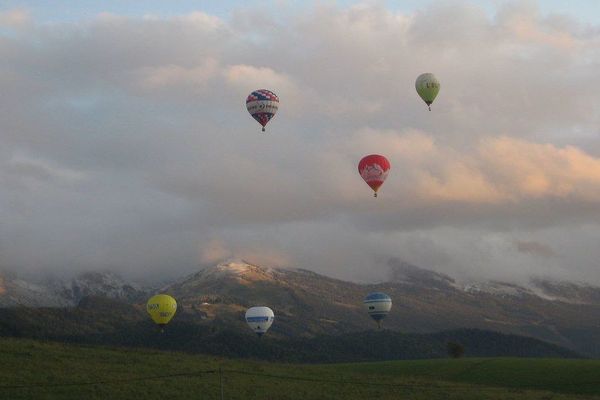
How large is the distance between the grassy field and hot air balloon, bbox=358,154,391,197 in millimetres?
35945

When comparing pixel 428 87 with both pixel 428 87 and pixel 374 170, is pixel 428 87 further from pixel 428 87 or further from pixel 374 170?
pixel 374 170

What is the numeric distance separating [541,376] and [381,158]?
50586 millimetres

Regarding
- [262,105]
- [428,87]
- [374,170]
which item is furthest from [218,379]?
[428,87]

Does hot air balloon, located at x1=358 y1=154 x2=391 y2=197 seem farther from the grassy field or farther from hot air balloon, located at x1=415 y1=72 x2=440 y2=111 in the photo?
the grassy field

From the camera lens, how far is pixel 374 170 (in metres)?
165

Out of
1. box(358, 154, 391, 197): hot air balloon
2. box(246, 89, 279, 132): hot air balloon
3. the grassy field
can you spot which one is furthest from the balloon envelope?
the grassy field

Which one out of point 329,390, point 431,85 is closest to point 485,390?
point 329,390

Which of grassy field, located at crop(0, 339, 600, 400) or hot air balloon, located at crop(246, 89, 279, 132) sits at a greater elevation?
hot air balloon, located at crop(246, 89, 279, 132)

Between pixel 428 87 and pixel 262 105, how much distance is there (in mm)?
32691

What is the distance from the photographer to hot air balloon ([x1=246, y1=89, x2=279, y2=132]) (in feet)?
568

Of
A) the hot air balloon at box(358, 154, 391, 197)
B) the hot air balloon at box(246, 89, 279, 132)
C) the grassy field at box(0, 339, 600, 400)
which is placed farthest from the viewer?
the hot air balloon at box(246, 89, 279, 132)

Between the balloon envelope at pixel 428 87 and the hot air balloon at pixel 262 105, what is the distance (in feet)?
94.5

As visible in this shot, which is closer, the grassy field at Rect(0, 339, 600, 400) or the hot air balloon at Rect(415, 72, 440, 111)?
the grassy field at Rect(0, 339, 600, 400)

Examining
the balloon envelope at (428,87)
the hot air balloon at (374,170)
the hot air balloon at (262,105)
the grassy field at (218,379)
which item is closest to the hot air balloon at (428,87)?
the balloon envelope at (428,87)
